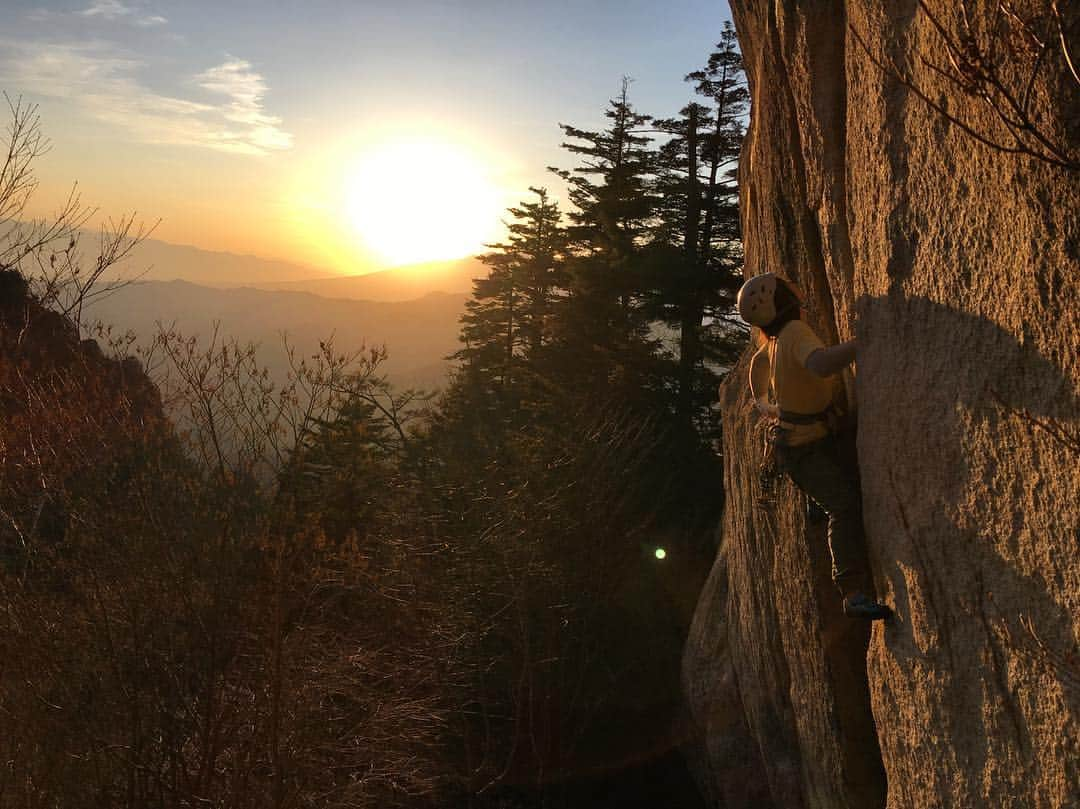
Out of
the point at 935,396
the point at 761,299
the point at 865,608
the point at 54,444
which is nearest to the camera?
the point at 935,396

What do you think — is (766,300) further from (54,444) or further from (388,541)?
(54,444)

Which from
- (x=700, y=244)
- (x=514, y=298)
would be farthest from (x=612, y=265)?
(x=514, y=298)

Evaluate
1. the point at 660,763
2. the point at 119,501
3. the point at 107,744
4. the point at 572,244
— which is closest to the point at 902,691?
the point at 107,744

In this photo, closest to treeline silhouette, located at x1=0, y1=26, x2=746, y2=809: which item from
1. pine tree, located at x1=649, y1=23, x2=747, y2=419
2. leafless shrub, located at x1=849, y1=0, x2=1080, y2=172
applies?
pine tree, located at x1=649, y1=23, x2=747, y2=419

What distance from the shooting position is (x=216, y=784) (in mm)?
10305

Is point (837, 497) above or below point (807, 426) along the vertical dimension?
below

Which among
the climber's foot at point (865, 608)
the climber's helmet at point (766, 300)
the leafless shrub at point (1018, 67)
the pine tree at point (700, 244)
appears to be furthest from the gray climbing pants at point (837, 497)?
the pine tree at point (700, 244)

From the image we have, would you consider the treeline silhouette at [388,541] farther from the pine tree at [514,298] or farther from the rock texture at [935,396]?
the rock texture at [935,396]

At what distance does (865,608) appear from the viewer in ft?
15.6

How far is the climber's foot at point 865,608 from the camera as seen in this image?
471cm

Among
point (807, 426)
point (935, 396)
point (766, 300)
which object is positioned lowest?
point (807, 426)

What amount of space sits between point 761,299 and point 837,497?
147cm

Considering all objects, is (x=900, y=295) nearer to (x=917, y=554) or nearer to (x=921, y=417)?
(x=921, y=417)

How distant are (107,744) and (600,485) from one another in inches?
469
